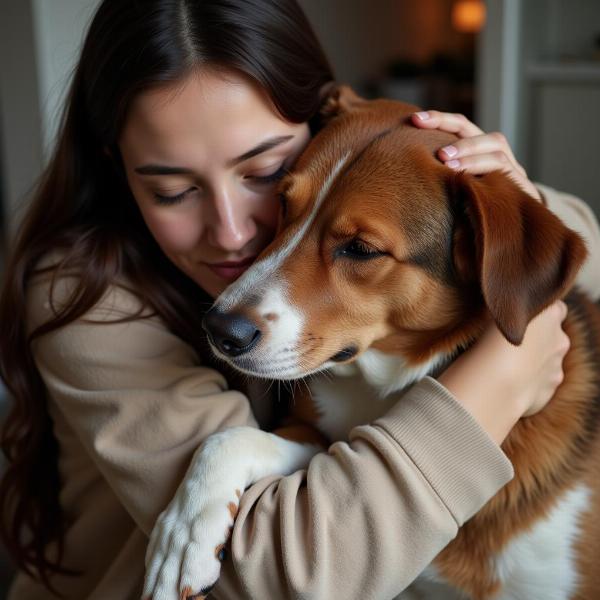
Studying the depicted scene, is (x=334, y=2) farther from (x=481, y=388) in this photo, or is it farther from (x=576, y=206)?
(x=481, y=388)

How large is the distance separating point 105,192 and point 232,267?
37 centimetres

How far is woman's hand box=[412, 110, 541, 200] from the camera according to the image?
1.22 meters

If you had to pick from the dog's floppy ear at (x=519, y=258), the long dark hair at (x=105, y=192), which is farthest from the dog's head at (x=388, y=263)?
the long dark hair at (x=105, y=192)

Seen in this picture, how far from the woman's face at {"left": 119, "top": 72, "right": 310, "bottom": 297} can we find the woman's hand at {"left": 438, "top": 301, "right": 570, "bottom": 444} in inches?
→ 16.5

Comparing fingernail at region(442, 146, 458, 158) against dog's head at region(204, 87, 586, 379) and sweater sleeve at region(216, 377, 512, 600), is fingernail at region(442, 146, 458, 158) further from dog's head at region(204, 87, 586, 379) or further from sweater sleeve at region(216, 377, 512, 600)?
sweater sleeve at region(216, 377, 512, 600)

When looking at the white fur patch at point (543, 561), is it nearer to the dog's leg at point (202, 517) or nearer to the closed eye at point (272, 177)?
the dog's leg at point (202, 517)

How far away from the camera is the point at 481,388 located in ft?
3.79

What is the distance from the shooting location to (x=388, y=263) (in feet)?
3.97

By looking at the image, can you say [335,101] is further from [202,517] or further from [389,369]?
[202,517]

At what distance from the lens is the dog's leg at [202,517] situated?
41.7 inches

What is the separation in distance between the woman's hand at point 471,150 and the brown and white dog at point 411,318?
22 millimetres

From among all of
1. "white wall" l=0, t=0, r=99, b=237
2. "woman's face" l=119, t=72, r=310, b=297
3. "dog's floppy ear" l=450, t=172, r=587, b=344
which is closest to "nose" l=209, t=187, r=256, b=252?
"woman's face" l=119, t=72, r=310, b=297

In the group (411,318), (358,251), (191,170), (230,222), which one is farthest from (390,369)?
(191,170)

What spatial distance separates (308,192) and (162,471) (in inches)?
18.8
